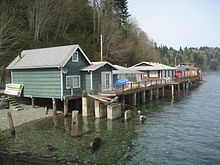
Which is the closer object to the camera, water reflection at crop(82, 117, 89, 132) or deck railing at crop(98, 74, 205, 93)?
water reflection at crop(82, 117, 89, 132)

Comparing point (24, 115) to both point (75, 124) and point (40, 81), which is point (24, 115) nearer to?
point (40, 81)

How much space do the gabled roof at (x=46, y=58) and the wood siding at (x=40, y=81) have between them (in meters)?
0.65

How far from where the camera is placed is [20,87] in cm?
2541

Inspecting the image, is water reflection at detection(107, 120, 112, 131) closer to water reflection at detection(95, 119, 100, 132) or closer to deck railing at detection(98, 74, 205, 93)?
water reflection at detection(95, 119, 100, 132)

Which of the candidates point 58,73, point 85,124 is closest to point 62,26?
point 58,73

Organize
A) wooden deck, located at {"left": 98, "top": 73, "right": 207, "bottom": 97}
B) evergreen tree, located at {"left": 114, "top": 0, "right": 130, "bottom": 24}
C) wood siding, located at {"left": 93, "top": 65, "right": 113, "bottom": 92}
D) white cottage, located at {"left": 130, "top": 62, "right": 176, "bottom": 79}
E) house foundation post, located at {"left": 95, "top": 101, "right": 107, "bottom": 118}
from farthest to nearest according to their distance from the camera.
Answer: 1. evergreen tree, located at {"left": 114, "top": 0, "right": 130, "bottom": 24}
2. white cottage, located at {"left": 130, "top": 62, "right": 176, "bottom": 79}
3. wood siding, located at {"left": 93, "top": 65, "right": 113, "bottom": 92}
4. wooden deck, located at {"left": 98, "top": 73, "right": 207, "bottom": 97}
5. house foundation post, located at {"left": 95, "top": 101, "right": 107, "bottom": 118}

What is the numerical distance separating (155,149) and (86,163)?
831 centimetres

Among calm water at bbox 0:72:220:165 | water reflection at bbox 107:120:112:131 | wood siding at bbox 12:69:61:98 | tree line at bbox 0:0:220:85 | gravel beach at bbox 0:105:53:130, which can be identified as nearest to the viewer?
calm water at bbox 0:72:220:165

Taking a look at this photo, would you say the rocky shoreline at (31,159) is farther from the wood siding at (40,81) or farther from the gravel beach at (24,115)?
the wood siding at (40,81)

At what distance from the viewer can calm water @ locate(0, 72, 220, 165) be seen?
13.3m

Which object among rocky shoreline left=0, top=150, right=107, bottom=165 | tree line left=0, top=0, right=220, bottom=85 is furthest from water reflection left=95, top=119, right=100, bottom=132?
tree line left=0, top=0, right=220, bottom=85

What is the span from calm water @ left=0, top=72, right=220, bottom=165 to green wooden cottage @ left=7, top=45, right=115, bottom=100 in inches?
139

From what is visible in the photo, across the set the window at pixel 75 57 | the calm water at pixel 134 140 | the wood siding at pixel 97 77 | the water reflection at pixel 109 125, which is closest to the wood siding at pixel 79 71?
the window at pixel 75 57

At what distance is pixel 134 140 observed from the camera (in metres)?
16.3
